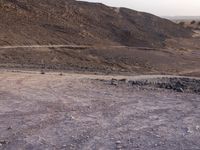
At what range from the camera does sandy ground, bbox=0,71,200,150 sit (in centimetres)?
1041

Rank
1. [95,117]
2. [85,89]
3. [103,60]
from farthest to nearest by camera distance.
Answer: [103,60] < [85,89] < [95,117]

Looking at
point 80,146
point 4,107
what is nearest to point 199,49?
point 4,107

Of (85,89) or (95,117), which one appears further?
(85,89)

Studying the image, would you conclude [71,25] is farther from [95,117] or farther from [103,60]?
[95,117]

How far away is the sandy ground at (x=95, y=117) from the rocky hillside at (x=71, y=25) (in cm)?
1777

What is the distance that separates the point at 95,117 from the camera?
501 inches

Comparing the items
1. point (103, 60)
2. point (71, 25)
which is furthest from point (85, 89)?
point (71, 25)

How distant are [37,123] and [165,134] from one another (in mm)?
2962

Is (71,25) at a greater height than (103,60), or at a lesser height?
greater

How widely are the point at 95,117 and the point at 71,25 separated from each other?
1152 inches

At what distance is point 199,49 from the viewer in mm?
45594

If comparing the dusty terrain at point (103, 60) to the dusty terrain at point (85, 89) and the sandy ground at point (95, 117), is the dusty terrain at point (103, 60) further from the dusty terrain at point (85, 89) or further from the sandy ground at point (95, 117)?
the sandy ground at point (95, 117)

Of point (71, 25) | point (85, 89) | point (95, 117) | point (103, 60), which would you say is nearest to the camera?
point (95, 117)

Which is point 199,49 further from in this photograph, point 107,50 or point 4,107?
point 4,107
